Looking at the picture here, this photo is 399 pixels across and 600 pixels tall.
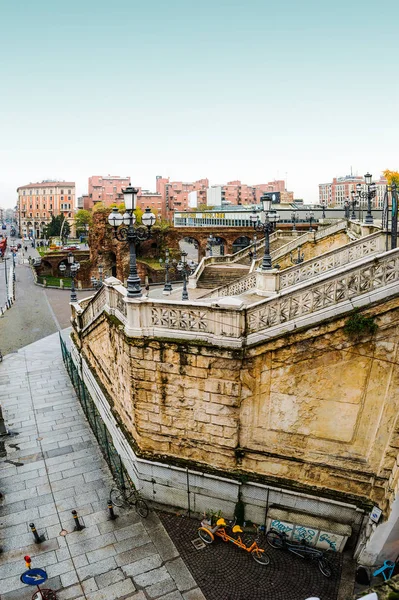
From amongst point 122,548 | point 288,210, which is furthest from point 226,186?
point 122,548

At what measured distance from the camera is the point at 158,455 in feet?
33.0

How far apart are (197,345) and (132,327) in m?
1.64

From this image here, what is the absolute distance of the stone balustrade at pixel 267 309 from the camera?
7527 mm

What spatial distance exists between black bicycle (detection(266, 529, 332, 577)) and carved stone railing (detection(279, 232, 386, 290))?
923 centimetres

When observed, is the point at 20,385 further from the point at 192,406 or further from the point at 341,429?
the point at 341,429

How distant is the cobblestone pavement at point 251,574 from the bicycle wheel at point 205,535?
137mm

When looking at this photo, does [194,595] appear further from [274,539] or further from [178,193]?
[178,193]

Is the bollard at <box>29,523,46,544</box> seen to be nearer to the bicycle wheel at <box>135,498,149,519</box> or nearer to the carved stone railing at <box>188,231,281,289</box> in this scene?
the bicycle wheel at <box>135,498,149,519</box>

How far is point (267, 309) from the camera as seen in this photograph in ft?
27.7

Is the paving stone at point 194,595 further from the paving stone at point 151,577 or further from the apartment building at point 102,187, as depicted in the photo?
the apartment building at point 102,187

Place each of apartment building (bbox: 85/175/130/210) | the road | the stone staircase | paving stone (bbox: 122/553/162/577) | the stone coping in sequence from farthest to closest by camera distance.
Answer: apartment building (bbox: 85/175/130/210), the stone staircase, the road, the stone coping, paving stone (bbox: 122/553/162/577)

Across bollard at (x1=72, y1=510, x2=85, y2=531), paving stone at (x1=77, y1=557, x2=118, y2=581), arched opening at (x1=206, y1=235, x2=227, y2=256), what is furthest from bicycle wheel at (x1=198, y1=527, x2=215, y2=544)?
arched opening at (x1=206, y1=235, x2=227, y2=256)

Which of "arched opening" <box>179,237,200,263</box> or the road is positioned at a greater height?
"arched opening" <box>179,237,200,263</box>

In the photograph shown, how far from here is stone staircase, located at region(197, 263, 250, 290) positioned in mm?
28297
